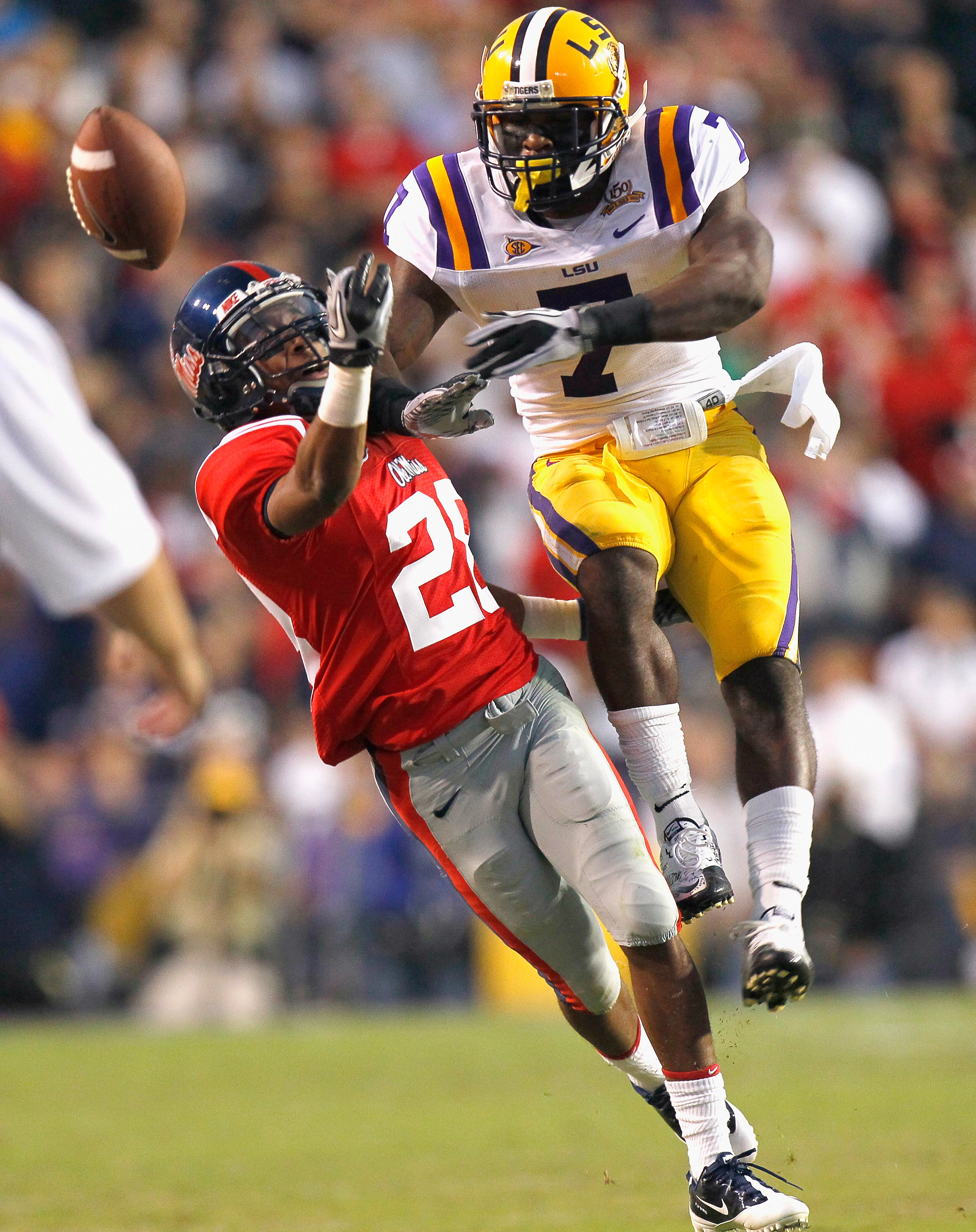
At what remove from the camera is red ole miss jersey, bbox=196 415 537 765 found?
3746 mm

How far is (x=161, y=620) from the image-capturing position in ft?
9.19

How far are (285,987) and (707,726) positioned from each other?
2.59m

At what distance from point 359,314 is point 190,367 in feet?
2.35

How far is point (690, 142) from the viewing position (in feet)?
13.1

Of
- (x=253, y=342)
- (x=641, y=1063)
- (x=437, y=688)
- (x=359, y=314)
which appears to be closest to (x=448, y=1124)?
(x=641, y=1063)

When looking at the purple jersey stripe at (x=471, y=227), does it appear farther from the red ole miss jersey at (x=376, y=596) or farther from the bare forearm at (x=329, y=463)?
the bare forearm at (x=329, y=463)

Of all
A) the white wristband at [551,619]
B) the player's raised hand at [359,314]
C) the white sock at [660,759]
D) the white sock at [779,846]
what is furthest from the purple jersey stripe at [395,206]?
the white sock at [779,846]

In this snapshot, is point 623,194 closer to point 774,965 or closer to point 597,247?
point 597,247

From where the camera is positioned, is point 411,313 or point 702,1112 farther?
point 411,313

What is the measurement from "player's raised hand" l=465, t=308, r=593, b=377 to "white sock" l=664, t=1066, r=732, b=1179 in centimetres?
152

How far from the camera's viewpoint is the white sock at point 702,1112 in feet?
12.6

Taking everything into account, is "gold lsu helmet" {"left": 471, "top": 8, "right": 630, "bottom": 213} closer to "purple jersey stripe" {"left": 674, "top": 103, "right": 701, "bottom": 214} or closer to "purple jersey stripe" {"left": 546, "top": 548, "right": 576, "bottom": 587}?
"purple jersey stripe" {"left": 674, "top": 103, "right": 701, "bottom": 214}

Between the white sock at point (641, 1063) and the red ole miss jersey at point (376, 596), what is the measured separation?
0.91m

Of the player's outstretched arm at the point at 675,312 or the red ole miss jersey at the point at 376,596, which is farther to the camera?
the red ole miss jersey at the point at 376,596
